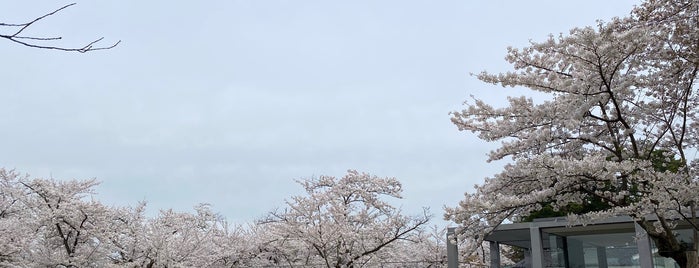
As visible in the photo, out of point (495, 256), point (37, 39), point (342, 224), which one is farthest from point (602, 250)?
point (37, 39)

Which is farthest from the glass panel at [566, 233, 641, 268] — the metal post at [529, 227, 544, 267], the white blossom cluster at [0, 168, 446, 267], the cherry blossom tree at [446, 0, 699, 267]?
the white blossom cluster at [0, 168, 446, 267]

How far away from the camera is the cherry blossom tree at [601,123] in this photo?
21.8 feet

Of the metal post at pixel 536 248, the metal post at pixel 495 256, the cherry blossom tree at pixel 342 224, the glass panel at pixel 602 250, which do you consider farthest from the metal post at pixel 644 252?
the cherry blossom tree at pixel 342 224

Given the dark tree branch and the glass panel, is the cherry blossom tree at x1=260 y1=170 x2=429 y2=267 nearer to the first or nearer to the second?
the glass panel

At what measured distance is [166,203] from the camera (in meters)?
17.6

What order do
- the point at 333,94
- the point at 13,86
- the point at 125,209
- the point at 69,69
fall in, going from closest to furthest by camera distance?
the point at 13,86
the point at 69,69
the point at 125,209
the point at 333,94

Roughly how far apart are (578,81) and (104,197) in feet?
43.3

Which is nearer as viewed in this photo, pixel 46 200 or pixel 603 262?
pixel 603 262

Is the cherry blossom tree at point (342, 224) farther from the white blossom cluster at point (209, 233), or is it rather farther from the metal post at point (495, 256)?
the metal post at point (495, 256)

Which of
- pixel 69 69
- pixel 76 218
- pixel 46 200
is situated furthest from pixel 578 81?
pixel 46 200

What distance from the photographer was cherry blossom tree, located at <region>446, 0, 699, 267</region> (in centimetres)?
663

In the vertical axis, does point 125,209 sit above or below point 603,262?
above

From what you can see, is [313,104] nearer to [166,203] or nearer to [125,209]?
[166,203]

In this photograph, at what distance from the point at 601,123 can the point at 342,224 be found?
319 inches
